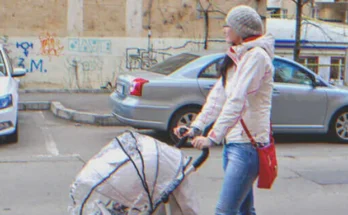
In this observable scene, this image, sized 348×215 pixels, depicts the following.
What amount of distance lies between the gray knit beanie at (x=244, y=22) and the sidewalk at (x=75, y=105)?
24.2ft

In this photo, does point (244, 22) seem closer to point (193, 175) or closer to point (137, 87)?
point (193, 175)

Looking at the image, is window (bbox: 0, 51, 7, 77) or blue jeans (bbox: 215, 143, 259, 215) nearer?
blue jeans (bbox: 215, 143, 259, 215)

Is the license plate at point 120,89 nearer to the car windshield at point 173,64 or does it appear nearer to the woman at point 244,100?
the car windshield at point 173,64

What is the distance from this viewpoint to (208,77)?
998 centimetres

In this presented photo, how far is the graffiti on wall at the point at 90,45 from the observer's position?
2002cm

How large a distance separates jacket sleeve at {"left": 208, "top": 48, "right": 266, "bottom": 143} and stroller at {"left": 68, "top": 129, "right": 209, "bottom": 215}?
285 mm

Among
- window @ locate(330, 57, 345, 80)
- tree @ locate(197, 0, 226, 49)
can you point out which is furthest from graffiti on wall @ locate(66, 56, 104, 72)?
window @ locate(330, 57, 345, 80)

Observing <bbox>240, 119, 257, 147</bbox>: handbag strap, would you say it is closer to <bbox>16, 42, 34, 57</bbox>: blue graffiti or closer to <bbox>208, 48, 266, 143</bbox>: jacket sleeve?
<bbox>208, 48, 266, 143</bbox>: jacket sleeve

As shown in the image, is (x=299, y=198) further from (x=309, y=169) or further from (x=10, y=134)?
(x=10, y=134)

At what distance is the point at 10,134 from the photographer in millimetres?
10047

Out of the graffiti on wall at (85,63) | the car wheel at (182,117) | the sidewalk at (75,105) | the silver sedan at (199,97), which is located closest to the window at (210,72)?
the silver sedan at (199,97)

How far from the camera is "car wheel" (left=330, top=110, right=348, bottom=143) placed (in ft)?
35.1

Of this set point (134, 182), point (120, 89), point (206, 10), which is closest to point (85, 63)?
point (206, 10)

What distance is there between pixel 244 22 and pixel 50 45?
1651cm
